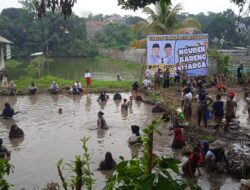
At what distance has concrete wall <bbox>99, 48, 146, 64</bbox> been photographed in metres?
44.4

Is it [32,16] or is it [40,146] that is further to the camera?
[32,16]

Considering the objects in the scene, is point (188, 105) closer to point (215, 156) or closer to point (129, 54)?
point (215, 156)

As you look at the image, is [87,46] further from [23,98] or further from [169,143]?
[169,143]

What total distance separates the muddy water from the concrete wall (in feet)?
67.3

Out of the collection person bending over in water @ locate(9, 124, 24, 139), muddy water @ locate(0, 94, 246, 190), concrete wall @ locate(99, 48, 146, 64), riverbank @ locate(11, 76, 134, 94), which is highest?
concrete wall @ locate(99, 48, 146, 64)

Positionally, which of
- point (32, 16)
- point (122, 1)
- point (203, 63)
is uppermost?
point (32, 16)

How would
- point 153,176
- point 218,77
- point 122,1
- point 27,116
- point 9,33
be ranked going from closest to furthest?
point 153,176 < point 122,1 < point 27,116 < point 218,77 < point 9,33

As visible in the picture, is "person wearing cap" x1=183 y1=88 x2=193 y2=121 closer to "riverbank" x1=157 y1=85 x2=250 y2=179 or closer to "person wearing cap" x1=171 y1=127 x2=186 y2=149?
"riverbank" x1=157 y1=85 x2=250 y2=179

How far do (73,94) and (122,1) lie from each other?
1439cm

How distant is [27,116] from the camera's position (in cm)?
1716

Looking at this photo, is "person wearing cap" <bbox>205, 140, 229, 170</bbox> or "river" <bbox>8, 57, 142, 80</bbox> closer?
"person wearing cap" <bbox>205, 140, 229, 170</bbox>

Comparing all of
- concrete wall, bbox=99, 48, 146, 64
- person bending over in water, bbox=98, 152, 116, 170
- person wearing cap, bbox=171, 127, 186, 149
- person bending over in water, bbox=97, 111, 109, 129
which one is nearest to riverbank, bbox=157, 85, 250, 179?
person wearing cap, bbox=171, 127, 186, 149

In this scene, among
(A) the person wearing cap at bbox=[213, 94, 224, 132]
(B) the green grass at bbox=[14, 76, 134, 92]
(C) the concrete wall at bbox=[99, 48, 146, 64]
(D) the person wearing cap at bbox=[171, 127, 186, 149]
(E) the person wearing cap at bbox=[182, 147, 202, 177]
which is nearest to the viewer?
(E) the person wearing cap at bbox=[182, 147, 202, 177]

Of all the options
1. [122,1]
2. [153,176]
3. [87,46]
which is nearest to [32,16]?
[87,46]
